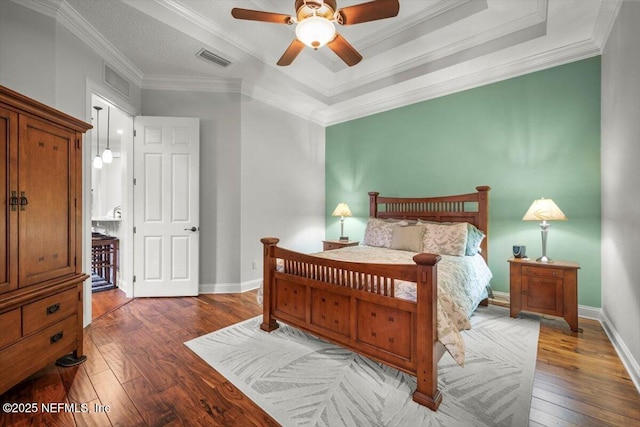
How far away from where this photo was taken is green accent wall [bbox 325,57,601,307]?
311 cm

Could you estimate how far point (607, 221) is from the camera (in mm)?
2812

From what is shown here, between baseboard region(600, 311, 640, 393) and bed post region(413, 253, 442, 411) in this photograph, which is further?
baseboard region(600, 311, 640, 393)

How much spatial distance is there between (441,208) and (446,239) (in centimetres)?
86

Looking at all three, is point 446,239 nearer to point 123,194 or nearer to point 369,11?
point 369,11

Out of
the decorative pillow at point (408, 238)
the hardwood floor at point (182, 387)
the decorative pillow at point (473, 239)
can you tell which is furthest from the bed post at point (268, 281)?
the decorative pillow at point (473, 239)

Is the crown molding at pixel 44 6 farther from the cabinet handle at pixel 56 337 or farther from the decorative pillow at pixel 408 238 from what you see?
the decorative pillow at pixel 408 238

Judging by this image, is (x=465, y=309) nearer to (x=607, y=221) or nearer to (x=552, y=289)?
(x=552, y=289)

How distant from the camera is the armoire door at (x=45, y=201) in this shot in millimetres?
1817

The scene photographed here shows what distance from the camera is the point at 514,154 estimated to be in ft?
11.6

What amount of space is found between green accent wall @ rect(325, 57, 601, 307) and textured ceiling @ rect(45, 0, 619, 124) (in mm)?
255

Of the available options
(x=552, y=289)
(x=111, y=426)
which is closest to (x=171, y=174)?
(x=111, y=426)

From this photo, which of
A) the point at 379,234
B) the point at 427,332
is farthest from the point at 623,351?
the point at 379,234

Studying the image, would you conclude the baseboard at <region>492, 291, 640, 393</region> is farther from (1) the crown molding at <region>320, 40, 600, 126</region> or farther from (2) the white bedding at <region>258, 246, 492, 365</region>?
A: (1) the crown molding at <region>320, 40, 600, 126</region>

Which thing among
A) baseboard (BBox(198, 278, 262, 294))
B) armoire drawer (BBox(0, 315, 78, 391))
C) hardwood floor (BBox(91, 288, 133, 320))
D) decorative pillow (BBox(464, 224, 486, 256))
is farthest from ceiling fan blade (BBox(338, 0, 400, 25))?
hardwood floor (BBox(91, 288, 133, 320))
